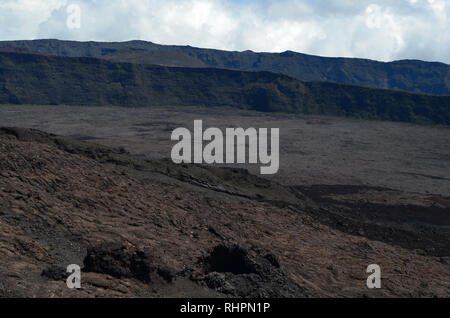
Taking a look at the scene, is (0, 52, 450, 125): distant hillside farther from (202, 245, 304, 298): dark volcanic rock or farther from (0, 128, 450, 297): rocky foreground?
(202, 245, 304, 298): dark volcanic rock

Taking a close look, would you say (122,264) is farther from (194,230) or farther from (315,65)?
(315,65)

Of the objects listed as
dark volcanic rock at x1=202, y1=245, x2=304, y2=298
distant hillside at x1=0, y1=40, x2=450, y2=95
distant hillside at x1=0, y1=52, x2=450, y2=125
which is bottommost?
dark volcanic rock at x1=202, y1=245, x2=304, y2=298

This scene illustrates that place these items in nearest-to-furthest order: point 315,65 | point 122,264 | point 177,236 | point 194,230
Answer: point 122,264 < point 177,236 < point 194,230 < point 315,65

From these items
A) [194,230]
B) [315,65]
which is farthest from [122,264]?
[315,65]

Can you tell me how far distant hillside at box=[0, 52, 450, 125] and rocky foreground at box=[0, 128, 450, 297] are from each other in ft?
168

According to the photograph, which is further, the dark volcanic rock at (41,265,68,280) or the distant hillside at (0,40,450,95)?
the distant hillside at (0,40,450,95)

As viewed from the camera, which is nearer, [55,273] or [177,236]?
[55,273]

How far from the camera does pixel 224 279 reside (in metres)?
9.27

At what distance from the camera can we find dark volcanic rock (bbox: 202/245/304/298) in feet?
29.9

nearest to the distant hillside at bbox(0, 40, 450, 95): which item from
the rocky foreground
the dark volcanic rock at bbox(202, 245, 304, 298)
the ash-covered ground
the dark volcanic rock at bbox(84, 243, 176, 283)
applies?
the ash-covered ground

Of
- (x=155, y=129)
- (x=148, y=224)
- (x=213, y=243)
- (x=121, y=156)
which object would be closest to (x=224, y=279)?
(x=213, y=243)

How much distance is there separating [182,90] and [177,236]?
215ft

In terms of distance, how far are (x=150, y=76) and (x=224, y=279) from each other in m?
71.9

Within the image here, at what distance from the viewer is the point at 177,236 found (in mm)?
12125
